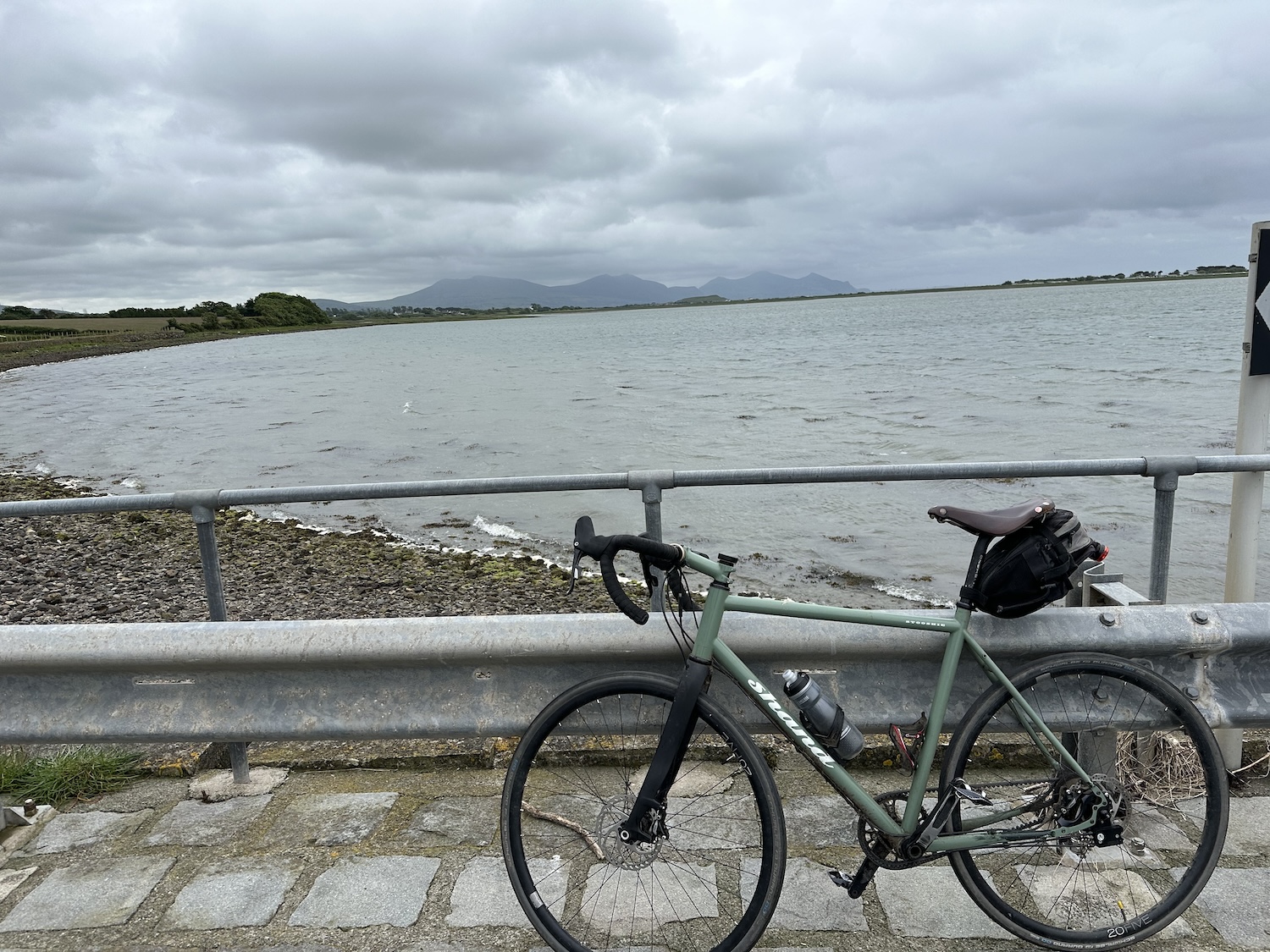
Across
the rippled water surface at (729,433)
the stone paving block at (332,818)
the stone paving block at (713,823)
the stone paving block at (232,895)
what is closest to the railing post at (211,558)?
the stone paving block at (332,818)

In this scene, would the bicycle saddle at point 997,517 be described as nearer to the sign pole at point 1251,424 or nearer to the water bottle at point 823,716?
Answer: the water bottle at point 823,716

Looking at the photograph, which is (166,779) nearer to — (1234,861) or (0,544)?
(1234,861)

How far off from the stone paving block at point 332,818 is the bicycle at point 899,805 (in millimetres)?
795

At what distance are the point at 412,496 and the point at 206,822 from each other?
4.88 feet

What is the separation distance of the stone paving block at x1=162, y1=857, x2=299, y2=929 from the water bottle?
72.1 inches

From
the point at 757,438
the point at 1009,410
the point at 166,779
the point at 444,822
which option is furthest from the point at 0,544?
the point at 1009,410

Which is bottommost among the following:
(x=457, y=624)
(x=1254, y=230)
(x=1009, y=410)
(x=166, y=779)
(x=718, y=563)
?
(x=1009, y=410)

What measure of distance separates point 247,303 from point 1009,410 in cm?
15737

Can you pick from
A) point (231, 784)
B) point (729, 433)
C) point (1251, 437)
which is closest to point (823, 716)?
point (1251, 437)

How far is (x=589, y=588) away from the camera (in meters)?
10.3

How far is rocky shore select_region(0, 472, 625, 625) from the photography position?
9812mm

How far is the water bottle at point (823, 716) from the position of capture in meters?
2.54

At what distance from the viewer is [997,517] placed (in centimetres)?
260

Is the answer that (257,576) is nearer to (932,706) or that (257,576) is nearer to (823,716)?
(823,716)
